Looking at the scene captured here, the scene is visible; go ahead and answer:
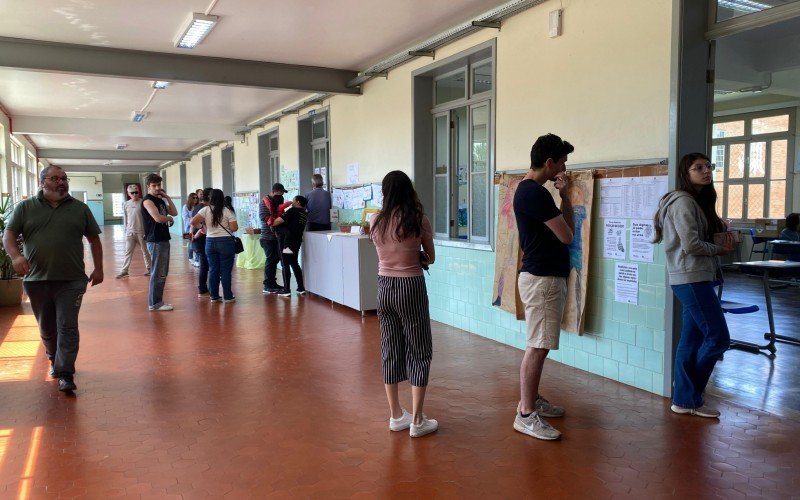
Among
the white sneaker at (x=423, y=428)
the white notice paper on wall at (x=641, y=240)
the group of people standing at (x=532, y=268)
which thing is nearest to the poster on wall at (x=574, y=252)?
the white notice paper on wall at (x=641, y=240)

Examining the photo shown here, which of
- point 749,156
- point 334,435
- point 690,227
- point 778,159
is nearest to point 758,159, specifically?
point 749,156

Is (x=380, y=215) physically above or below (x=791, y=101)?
below

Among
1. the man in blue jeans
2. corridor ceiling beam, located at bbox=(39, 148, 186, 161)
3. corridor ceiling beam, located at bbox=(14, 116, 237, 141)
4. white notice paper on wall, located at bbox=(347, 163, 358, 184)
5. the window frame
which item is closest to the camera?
the man in blue jeans

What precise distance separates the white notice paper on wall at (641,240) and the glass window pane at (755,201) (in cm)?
863

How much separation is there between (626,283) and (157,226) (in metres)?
5.41

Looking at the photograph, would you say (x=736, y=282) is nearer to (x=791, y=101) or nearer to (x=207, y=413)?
(x=791, y=101)

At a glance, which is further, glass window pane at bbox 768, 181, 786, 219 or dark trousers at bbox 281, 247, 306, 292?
glass window pane at bbox 768, 181, 786, 219

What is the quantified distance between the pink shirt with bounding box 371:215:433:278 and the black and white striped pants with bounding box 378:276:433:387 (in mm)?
41

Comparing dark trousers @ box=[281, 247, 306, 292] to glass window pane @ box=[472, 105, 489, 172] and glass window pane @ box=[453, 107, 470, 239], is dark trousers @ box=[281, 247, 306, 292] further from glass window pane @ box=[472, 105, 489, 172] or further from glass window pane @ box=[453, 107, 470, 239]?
glass window pane @ box=[472, 105, 489, 172]

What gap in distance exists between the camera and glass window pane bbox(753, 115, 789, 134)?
10805mm

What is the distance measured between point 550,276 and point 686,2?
2.12 metres

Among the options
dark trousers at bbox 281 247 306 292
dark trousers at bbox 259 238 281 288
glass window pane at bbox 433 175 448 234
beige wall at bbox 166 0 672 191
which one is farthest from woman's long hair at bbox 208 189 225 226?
beige wall at bbox 166 0 672 191

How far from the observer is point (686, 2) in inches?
153

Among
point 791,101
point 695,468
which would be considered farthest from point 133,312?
point 791,101
